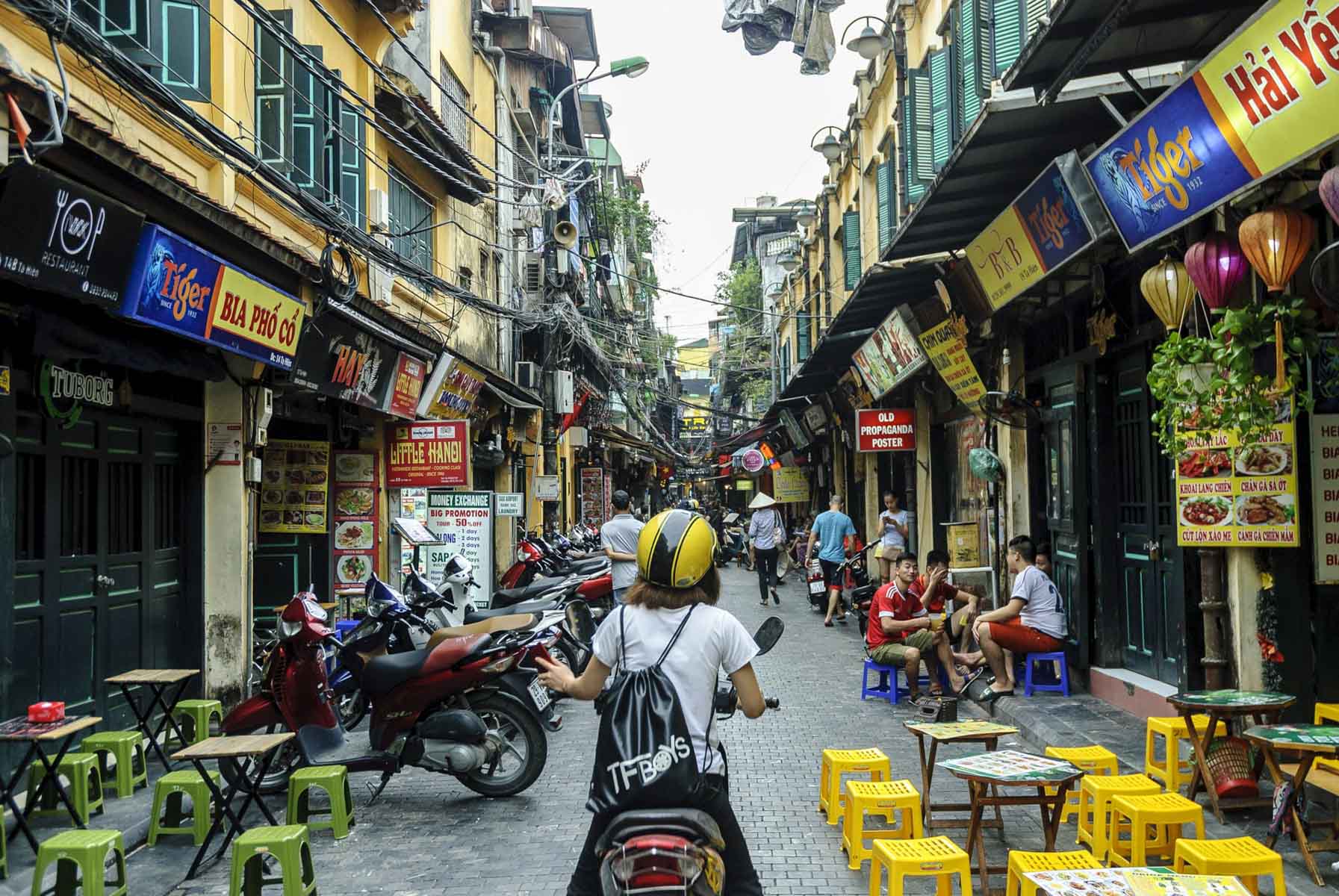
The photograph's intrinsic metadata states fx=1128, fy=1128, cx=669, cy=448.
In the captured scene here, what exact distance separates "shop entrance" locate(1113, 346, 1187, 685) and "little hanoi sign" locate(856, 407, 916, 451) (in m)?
7.31

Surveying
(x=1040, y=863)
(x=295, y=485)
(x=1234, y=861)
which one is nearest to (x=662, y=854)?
(x=1040, y=863)

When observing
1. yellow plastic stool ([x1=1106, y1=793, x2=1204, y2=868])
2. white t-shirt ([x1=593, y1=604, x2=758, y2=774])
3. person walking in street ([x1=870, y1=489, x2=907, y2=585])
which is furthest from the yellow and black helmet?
person walking in street ([x1=870, y1=489, x2=907, y2=585])

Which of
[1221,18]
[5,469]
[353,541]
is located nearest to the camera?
[1221,18]

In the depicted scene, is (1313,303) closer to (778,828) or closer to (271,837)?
(778,828)

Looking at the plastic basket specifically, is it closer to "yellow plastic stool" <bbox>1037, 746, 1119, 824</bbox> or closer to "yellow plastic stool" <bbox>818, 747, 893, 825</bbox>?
"yellow plastic stool" <bbox>1037, 746, 1119, 824</bbox>

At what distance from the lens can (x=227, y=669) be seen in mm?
9711

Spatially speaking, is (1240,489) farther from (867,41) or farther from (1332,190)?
(867,41)

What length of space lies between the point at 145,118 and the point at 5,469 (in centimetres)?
306

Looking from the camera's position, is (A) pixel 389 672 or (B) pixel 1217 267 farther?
(A) pixel 389 672

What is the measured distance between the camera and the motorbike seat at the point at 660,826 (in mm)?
3484

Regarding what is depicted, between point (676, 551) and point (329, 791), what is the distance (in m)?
3.66

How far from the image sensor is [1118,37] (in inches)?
248

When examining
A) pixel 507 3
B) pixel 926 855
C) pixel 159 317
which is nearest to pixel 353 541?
pixel 159 317

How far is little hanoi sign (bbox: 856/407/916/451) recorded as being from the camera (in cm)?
1748
